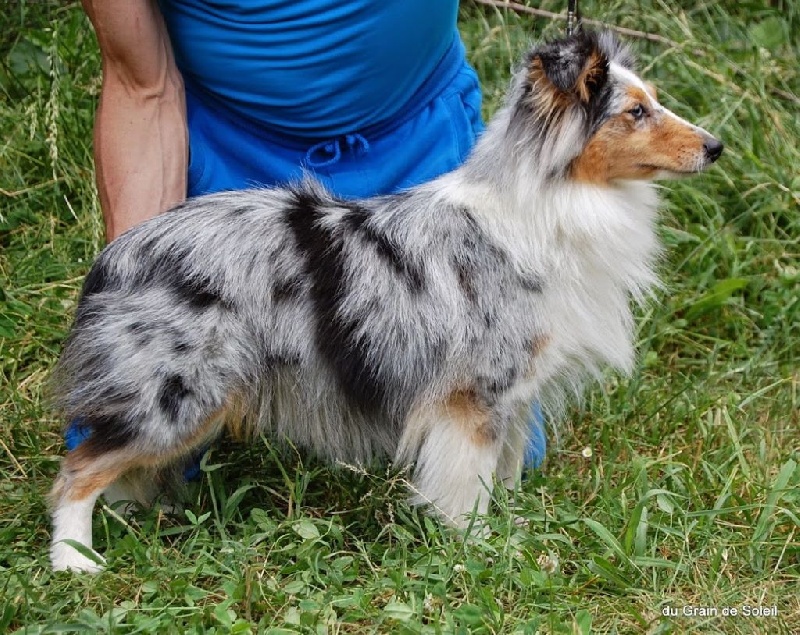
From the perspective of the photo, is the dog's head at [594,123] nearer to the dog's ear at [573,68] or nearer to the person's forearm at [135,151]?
the dog's ear at [573,68]

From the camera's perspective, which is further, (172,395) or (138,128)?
(138,128)

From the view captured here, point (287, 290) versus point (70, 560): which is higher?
point (287, 290)

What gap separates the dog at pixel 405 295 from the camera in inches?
128

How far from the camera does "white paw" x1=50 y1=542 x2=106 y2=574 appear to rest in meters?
3.28

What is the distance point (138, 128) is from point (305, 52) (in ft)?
2.09

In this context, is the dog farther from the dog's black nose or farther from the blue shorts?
the blue shorts

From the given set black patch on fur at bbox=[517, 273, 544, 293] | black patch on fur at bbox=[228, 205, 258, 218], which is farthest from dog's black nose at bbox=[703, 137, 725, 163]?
black patch on fur at bbox=[228, 205, 258, 218]

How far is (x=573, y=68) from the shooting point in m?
3.14

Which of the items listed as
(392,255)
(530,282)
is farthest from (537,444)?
(392,255)

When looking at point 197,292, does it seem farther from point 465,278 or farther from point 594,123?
point 594,123

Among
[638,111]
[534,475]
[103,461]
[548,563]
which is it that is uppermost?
[638,111]

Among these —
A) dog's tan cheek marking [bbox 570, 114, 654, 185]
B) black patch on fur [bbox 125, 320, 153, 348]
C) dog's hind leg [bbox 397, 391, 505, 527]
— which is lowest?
dog's hind leg [bbox 397, 391, 505, 527]

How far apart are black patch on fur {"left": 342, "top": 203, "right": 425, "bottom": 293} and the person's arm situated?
2.57 feet

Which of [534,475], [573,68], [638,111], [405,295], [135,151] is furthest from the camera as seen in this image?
[534,475]
